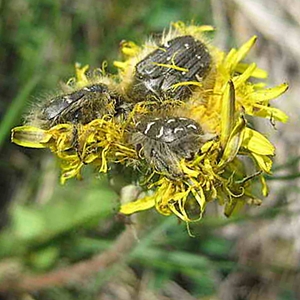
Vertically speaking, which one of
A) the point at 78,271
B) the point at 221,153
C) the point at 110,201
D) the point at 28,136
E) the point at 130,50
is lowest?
the point at 78,271

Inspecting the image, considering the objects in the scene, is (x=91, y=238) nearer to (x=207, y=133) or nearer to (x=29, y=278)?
(x=29, y=278)

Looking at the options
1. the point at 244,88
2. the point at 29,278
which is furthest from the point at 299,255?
the point at 244,88

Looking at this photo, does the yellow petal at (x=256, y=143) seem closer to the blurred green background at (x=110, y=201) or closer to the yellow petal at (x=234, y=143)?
the yellow petal at (x=234, y=143)

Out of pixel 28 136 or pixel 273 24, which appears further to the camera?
pixel 273 24

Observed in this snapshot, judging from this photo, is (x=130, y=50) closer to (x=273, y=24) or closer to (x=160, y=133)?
(x=160, y=133)

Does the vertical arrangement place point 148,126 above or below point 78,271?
above

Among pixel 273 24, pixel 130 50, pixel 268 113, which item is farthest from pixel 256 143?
pixel 273 24

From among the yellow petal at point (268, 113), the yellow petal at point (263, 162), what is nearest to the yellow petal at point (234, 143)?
the yellow petal at point (263, 162)
